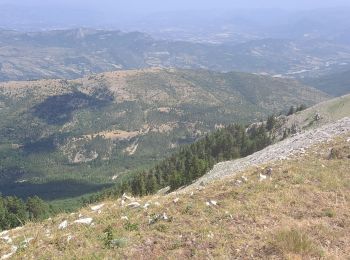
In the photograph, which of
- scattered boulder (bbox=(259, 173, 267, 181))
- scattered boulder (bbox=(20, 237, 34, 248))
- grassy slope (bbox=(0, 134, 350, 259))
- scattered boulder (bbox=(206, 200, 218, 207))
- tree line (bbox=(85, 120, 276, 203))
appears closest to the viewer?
grassy slope (bbox=(0, 134, 350, 259))

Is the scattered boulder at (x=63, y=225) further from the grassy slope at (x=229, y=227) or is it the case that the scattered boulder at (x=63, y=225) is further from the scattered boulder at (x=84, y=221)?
the scattered boulder at (x=84, y=221)

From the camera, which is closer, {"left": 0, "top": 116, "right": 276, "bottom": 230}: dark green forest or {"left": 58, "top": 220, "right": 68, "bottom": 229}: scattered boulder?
{"left": 58, "top": 220, "right": 68, "bottom": 229}: scattered boulder

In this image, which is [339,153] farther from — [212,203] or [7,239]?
[7,239]

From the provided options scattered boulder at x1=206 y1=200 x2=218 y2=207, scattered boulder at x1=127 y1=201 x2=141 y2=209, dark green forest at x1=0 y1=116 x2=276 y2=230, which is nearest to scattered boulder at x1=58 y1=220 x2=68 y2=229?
scattered boulder at x1=127 y1=201 x2=141 y2=209

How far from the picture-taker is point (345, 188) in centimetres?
2562

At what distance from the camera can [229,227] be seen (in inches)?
798

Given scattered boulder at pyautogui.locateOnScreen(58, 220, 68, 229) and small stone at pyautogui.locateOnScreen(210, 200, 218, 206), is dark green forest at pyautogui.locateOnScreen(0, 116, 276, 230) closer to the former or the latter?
scattered boulder at pyautogui.locateOnScreen(58, 220, 68, 229)

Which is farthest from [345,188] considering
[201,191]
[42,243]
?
[42,243]

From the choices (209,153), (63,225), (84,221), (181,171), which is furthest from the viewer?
(209,153)

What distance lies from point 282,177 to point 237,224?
26.0ft

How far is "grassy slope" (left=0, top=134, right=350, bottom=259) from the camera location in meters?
18.2

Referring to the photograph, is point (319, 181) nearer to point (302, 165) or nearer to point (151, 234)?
point (302, 165)

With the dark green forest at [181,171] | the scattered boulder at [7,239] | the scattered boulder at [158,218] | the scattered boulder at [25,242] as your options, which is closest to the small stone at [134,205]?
the scattered boulder at [158,218]

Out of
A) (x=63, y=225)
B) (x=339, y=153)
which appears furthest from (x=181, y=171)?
(x=63, y=225)
